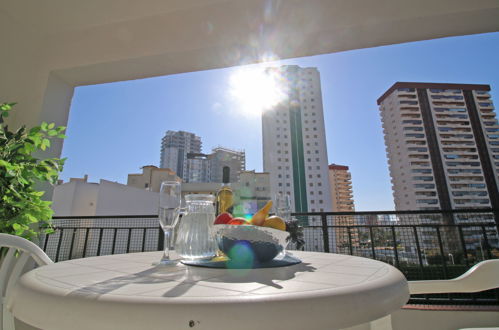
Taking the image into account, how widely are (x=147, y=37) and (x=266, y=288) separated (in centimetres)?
257

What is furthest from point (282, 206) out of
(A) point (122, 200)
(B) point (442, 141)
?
(B) point (442, 141)

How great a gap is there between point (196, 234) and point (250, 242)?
0.69ft

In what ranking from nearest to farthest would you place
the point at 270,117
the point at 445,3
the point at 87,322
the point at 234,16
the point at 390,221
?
the point at 87,322
the point at 445,3
the point at 234,16
the point at 390,221
the point at 270,117

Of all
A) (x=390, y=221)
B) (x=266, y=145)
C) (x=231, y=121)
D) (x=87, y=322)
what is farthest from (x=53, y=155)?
(x=266, y=145)

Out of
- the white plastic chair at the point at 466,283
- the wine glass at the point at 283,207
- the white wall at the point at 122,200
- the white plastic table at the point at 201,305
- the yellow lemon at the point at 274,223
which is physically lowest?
the white plastic chair at the point at 466,283

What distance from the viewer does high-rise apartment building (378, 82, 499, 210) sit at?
39.8m

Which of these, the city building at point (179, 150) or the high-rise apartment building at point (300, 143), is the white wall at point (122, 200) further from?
the high-rise apartment building at point (300, 143)

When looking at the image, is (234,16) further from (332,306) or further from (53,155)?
(332,306)

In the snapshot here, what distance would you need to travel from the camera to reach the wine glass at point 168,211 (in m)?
0.71

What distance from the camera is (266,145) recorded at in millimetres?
40250

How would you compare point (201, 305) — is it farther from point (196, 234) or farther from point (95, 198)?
point (95, 198)

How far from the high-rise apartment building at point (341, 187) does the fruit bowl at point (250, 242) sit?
49928 millimetres

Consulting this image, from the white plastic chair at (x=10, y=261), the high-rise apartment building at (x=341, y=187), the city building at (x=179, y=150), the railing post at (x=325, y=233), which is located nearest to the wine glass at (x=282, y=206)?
the white plastic chair at (x=10, y=261)

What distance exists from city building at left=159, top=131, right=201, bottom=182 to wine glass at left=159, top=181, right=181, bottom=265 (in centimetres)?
3383
